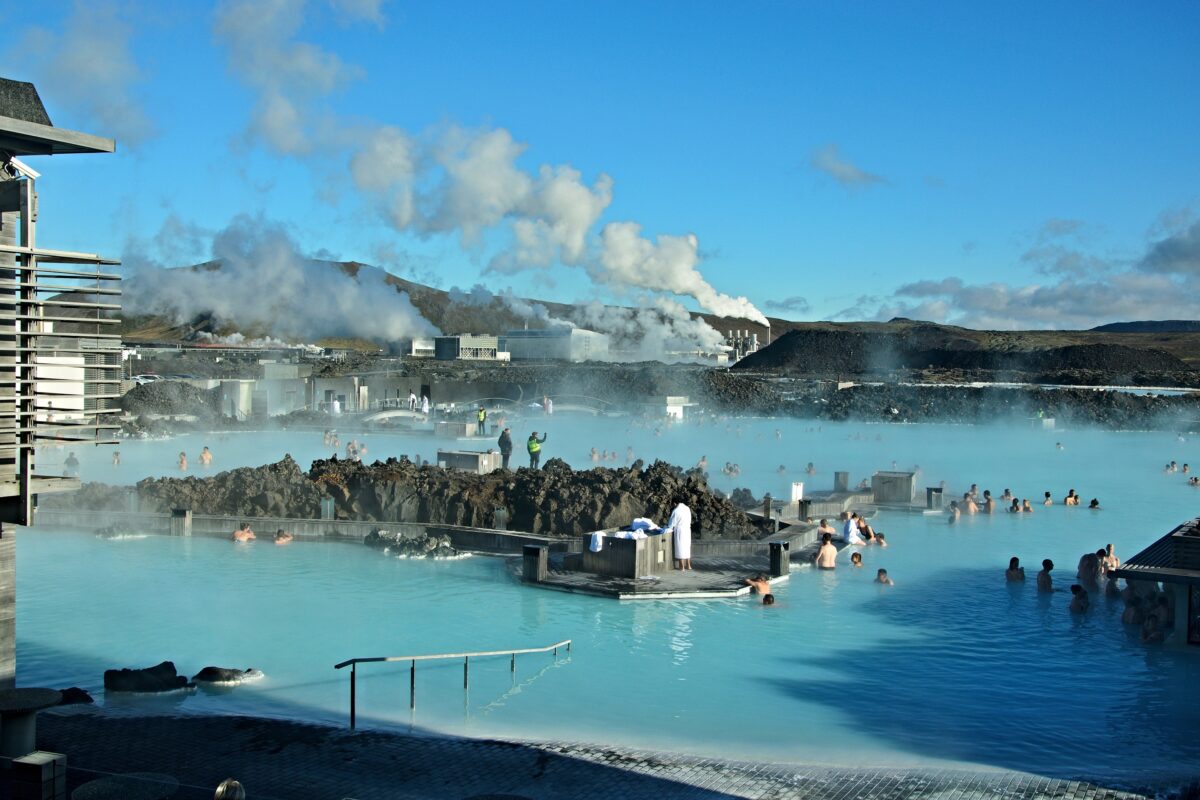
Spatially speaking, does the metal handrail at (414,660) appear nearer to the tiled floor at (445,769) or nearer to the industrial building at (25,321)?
the tiled floor at (445,769)

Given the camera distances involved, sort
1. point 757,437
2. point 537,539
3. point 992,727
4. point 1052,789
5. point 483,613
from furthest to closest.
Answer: point 757,437 → point 537,539 → point 483,613 → point 992,727 → point 1052,789

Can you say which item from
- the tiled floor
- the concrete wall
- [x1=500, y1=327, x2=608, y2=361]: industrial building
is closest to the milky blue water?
the tiled floor

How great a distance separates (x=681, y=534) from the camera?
1288 cm

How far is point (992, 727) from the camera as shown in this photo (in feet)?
26.1

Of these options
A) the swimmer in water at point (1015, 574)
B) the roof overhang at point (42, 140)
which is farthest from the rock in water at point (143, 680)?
the swimmer in water at point (1015, 574)

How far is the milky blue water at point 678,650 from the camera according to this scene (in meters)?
7.77

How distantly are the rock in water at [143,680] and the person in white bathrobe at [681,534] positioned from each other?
598 centimetres

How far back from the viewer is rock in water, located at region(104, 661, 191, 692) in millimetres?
8234

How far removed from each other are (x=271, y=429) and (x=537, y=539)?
19689 millimetres

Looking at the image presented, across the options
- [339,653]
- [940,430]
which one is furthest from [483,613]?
[940,430]

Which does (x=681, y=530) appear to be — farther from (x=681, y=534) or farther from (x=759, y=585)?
(x=759, y=585)

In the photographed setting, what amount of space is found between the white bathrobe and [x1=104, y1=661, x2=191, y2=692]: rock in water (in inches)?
238

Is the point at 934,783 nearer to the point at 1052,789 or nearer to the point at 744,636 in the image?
the point at 1052,789

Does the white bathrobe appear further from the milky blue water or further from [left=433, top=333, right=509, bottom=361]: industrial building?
[left=433, top=333, right=509, bottom=361]: industrial building
